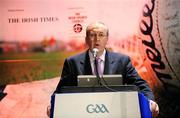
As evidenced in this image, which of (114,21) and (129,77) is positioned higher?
(114,21)

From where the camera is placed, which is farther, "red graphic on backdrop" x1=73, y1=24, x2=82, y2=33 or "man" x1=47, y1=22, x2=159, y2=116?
"red graphic on backdrop" x1=73, y1=24, x2=82, y2=33

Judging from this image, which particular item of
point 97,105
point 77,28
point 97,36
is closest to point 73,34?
point 77,28

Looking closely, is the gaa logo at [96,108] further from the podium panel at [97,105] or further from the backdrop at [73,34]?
the backdrop at [73,34]

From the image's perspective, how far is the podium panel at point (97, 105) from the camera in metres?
1.56

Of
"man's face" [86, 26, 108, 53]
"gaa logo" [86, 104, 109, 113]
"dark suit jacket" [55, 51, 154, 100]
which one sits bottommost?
"gaa logo" [86, 104, 109, 113]

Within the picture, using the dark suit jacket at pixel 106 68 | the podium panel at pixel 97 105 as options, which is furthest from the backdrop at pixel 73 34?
the podium panel at pixel 97 105

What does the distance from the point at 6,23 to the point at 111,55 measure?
4.41 feet

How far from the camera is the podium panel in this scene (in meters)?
1.56

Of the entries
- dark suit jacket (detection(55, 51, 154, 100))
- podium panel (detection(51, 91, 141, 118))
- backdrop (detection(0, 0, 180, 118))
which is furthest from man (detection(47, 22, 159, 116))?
backdrop (detection(0, 0, 180, 118))

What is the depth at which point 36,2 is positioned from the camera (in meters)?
3.23

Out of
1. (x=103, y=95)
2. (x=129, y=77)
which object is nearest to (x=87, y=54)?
(x=129, y=77)

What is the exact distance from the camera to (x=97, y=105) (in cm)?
157

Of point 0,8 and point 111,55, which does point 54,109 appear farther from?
point 0,8

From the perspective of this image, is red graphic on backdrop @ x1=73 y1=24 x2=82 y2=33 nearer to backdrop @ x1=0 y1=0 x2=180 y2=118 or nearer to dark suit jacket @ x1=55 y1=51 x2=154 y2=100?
backdrop @ x1=0 y1=0 x2=180 y2=118
